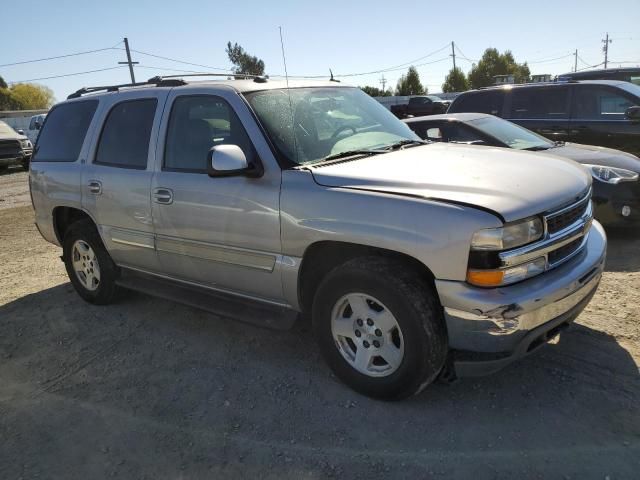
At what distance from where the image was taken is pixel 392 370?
2996mm

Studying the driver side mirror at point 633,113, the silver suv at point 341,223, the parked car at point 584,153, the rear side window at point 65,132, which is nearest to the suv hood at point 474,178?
the silver suv at point 341,223

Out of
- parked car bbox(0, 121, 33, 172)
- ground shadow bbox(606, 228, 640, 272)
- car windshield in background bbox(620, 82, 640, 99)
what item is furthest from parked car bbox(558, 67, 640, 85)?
parked car bbox(0, 121, 33, 172)

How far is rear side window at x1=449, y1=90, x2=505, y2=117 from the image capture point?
8078mm

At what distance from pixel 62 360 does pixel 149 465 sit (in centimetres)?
168

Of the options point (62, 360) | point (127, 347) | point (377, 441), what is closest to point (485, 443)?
point (377, 441)

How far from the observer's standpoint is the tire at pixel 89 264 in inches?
189

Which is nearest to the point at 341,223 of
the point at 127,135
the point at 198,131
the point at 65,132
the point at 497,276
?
the point at 497,276

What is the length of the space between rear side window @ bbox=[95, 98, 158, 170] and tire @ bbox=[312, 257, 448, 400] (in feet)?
6.56

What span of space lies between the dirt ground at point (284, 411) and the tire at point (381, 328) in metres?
0.20

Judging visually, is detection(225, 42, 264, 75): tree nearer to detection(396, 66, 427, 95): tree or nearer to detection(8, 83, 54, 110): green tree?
detection(396, 66, 427, 95): tree

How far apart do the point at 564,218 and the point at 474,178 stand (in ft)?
1.82

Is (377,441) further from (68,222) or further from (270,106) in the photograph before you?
(68,222)

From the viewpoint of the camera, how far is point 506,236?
2.57 m

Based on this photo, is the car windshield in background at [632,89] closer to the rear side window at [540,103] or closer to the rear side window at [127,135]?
the rear side window at [540,103]
